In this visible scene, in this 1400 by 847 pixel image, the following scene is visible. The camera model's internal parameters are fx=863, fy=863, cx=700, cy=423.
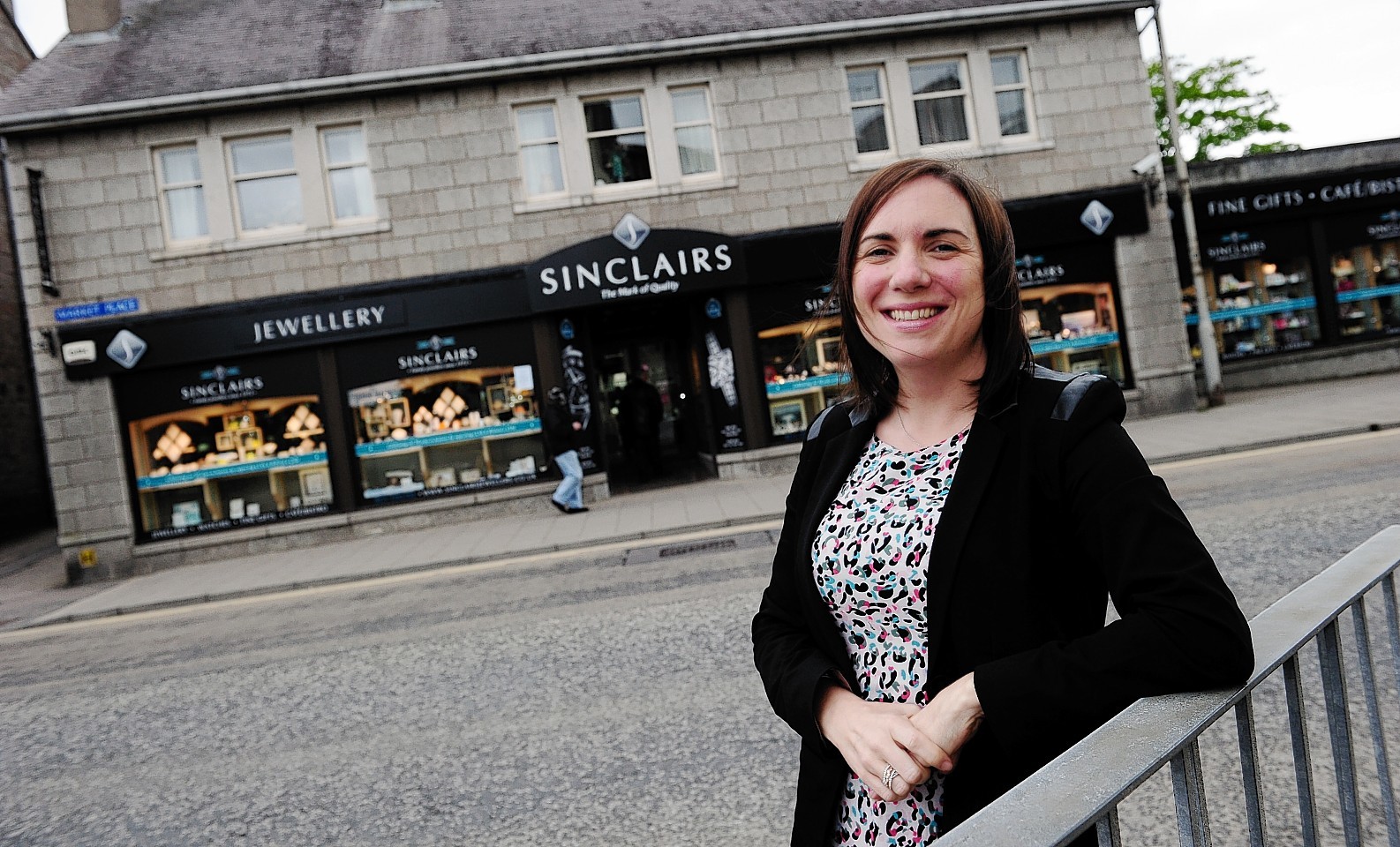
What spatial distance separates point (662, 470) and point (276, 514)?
6791 mm

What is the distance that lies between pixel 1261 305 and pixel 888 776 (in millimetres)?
19653

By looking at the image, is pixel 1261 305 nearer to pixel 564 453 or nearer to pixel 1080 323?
pixel 1080 323

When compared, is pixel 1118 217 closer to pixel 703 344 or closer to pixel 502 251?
pixel 703 344

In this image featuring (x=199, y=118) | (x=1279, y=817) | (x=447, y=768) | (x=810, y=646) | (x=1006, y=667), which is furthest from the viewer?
(x=199, y=118)

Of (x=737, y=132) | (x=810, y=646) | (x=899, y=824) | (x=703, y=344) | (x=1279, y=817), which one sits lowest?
(x=1279, y=817)

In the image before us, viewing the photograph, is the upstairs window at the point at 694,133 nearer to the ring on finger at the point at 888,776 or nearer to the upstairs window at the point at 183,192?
the upstairs window at the point at 183,192

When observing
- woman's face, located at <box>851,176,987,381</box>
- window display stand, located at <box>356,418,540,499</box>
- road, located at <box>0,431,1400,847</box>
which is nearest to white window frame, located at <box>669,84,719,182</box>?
window display stand, located at <box>356,418,540,499</box>

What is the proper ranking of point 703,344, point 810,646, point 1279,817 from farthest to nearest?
point 703,344 → point 1279,817 → point 810,646

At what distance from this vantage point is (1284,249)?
17.3 metres

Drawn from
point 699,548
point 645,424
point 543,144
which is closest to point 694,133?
point 543,144

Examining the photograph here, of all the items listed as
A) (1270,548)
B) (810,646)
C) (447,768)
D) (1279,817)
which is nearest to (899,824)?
(810,646)

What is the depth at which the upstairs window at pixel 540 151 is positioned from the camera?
14.3m

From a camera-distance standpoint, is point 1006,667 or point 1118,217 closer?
point 1006,667

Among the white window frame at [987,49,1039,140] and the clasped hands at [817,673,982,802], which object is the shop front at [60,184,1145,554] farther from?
the clasped hands at [817,673,982,802]
